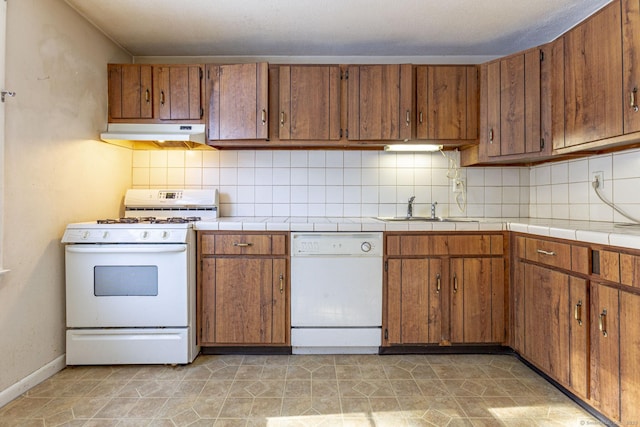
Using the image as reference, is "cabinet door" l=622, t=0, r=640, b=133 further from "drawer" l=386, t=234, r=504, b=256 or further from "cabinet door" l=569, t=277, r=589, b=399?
"drawer" l=386, t=234, r=504, b=256

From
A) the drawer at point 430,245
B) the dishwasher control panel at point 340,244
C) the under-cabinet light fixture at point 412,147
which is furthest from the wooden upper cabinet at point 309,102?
the drawer at point 430,245

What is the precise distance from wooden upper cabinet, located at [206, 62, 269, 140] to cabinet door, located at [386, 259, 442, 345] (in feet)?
4.43

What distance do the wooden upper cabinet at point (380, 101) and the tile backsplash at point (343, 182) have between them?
385 mm

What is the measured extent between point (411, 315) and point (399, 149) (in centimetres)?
125

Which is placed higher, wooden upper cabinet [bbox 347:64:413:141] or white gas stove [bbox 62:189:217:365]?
wooden upper cabinet [bbox 347:64:413:141]

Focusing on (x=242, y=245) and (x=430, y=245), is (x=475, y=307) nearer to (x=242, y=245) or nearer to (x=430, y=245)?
(x=430, y=245)

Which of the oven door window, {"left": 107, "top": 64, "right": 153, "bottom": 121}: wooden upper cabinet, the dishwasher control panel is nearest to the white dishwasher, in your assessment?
the dishwasher control panel

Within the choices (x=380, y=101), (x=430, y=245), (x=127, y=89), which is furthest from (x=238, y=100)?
(x=430, y=245)

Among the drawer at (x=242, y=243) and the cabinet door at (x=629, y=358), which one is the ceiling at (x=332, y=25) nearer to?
the drawer at (x=242, y=243)

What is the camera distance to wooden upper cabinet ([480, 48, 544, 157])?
208 centimetres

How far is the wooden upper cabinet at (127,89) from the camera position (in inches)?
92.0

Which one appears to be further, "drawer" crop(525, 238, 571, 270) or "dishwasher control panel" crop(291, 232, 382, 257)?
"dishwasher control panel" crop(291, 232, 382, 257)

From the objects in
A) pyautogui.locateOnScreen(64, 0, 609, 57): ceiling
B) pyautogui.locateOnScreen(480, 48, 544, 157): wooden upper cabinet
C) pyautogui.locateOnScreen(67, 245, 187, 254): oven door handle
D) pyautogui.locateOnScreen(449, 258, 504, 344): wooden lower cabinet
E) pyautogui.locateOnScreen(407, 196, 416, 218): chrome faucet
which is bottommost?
pyautogui.locateOnScreen(449, 258, 504, 344): wooden lower cabinet

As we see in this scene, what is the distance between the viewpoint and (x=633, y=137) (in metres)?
1.51
